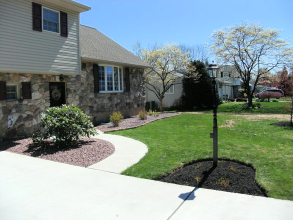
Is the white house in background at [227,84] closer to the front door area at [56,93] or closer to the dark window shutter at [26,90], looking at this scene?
the front door area at [56,93]

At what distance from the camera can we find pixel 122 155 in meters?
6.38

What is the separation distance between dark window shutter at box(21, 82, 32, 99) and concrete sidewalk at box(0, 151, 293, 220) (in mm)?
4823

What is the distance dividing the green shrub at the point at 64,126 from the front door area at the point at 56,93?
9.74 ft

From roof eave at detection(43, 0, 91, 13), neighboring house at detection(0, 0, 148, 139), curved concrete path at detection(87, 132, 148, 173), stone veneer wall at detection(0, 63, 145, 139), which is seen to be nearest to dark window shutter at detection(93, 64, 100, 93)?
neighboring house at detection(0, 0, 148, 139)

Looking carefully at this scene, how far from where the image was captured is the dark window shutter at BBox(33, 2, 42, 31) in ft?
28.8

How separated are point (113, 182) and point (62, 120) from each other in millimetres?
3672

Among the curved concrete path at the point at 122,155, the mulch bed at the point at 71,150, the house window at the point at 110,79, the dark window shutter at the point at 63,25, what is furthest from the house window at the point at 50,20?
the curved concrete path at the point at 122,155

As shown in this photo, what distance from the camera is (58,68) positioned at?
381 inches

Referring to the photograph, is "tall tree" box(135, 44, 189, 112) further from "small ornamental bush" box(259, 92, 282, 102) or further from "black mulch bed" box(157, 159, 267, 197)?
"small ornamental bush" box(259, 92, 282, 102)

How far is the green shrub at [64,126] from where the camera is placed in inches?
281

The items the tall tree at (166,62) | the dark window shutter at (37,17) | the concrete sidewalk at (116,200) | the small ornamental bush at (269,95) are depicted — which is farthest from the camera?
the small ornamental bush at (269,95)

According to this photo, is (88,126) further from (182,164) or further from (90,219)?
(90,219)

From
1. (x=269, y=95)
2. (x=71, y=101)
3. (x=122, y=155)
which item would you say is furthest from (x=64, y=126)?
(x=269, y=95)

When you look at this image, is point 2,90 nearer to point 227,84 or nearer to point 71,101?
point 71,101
